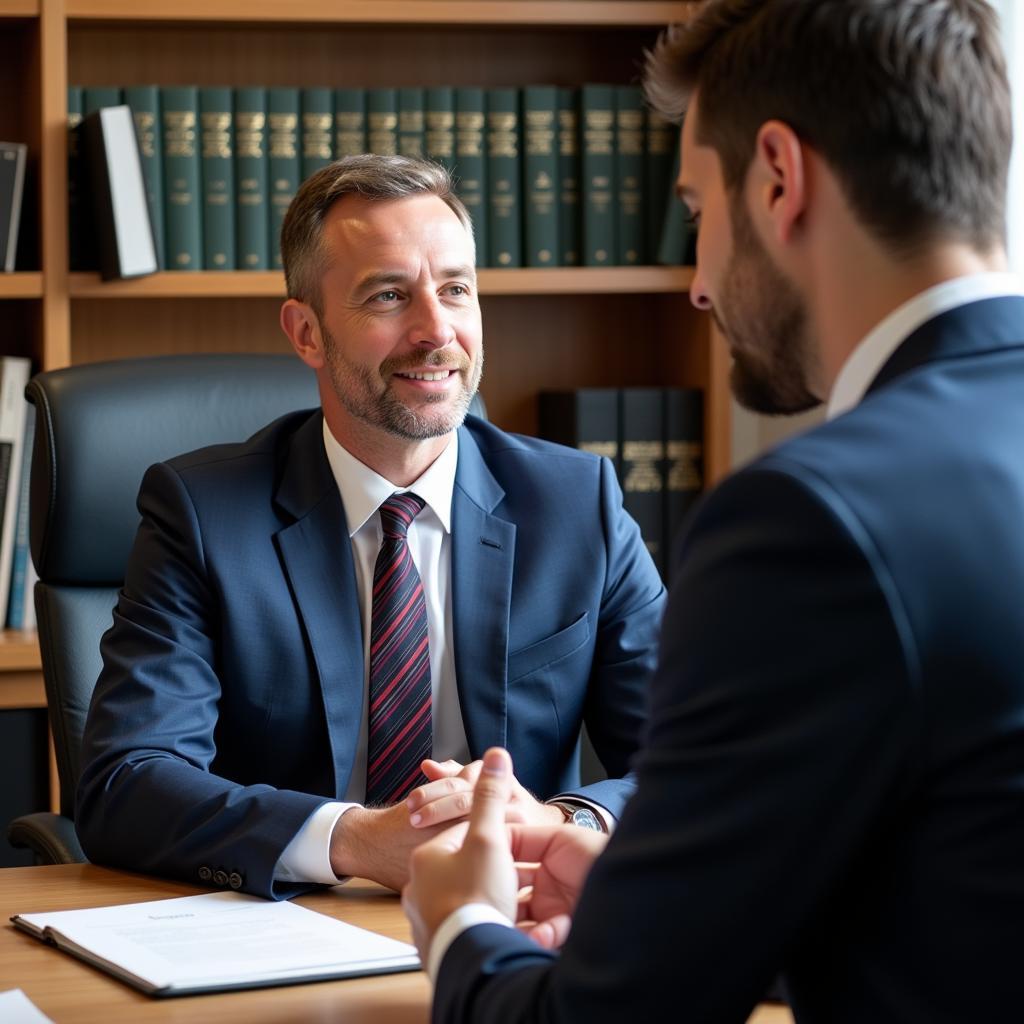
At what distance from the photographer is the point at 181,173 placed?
2709 millimetres

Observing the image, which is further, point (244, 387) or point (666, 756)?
point (244, 387)

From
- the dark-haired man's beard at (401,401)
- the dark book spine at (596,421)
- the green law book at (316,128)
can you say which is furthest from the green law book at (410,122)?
the dark-haired man's beard at (401,401)

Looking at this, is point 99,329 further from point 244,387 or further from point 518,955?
point 518,955

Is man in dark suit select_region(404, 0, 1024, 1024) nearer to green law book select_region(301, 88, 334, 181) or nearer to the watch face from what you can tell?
the watch face

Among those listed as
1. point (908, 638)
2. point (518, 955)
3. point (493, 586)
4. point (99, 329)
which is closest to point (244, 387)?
point (493, 586)

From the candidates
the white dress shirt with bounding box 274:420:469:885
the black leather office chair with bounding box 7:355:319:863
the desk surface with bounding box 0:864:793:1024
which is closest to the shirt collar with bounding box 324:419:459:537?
the white dress shirt with bounding box 274:420:469:885

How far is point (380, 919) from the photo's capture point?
4.20 ft

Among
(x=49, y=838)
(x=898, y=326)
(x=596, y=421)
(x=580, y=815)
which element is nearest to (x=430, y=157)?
(x=596, y=421)

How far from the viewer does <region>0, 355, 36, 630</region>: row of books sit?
2.71 metres

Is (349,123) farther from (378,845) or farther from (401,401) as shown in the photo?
(378,845)

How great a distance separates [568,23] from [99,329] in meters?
1.08

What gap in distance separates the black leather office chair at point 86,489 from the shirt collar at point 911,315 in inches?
52.8

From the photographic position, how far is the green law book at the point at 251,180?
2.73 meters

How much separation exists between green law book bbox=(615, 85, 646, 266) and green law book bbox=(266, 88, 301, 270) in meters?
0.61
